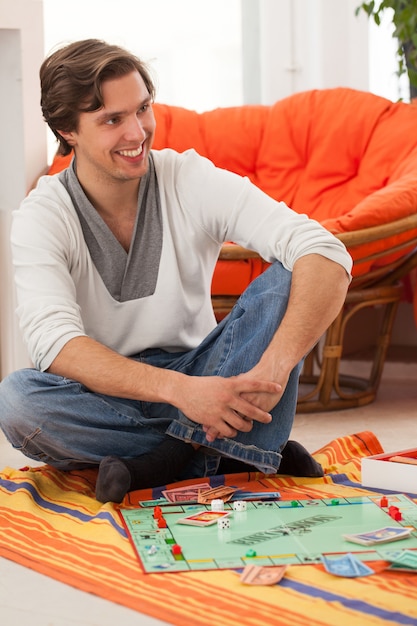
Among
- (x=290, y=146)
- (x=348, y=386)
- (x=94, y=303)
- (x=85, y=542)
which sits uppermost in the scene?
(x=290, y=146)

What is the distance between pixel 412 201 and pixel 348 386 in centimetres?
Result: 74

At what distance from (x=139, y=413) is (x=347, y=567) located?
0.69m

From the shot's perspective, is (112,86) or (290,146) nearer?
(112,86)

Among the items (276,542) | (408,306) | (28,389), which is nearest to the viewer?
(276,542)

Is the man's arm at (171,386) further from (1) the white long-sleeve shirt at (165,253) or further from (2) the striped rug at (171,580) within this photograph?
(2) the striped rug at (171,580)

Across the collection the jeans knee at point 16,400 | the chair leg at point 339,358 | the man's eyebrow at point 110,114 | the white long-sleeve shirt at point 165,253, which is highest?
the man's eyebrow at point 110,114

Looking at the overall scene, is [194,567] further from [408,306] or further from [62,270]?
[408,306]

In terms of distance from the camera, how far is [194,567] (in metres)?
1.44

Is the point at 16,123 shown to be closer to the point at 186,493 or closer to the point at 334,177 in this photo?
the point at 334,177

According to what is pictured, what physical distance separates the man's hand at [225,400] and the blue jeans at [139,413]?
95mm

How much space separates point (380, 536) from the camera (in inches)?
Result: 60.0

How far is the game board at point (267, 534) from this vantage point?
1468 millimetres

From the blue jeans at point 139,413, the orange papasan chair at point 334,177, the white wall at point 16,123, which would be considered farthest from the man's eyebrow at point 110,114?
the white wall at point 16,123

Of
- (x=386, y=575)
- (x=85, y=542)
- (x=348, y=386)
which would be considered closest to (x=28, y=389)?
(x=85, y=542)
